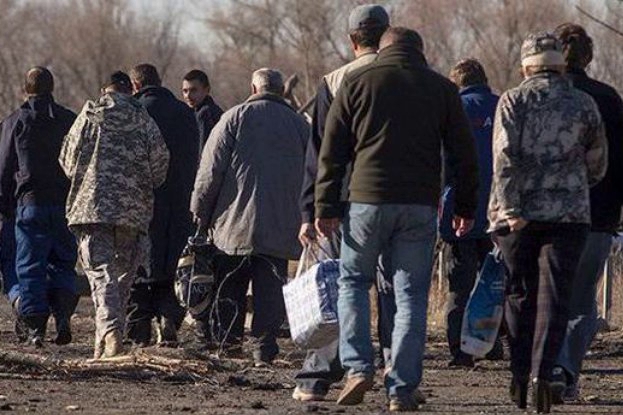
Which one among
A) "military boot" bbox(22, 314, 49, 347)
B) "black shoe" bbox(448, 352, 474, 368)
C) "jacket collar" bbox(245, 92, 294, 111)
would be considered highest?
"jacket collar" bbox(245, 92, 294, 111)

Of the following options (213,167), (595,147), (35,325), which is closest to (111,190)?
(213,167)

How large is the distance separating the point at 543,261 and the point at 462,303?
3575 millimetres

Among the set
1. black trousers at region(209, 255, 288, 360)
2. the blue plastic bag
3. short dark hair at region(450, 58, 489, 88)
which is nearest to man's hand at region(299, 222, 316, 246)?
the blue plastic bag

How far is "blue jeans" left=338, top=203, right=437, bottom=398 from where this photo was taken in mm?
10234

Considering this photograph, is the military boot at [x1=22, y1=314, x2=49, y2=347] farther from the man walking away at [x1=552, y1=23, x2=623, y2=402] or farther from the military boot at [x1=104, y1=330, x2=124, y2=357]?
the man walking away at [x1=552, y1=23, x2=623, y2=402]

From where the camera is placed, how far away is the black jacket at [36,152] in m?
15.6

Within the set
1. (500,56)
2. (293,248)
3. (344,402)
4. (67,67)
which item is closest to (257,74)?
(293,248)

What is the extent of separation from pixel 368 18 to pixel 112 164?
2824 mm

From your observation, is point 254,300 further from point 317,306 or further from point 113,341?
point 317,306

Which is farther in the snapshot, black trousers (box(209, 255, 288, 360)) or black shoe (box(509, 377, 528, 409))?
black trousers (box(209, 255, 288, 360))

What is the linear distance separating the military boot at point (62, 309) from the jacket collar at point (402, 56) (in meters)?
5.98

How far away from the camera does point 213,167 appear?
13680mm

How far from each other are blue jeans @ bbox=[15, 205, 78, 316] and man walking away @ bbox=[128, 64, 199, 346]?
100cm

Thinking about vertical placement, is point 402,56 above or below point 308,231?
above
